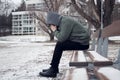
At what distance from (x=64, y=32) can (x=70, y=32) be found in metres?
0.16

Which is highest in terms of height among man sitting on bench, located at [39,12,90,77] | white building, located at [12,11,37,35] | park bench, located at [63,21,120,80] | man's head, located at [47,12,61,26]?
man's head, located at [47,12,61,26]

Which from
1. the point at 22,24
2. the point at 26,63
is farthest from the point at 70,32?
the point at 22,24

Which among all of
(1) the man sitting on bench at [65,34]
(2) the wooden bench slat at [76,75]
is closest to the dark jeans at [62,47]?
(1) the man sitting on bench at [65,34]

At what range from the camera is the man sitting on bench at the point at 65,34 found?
5.91 metres

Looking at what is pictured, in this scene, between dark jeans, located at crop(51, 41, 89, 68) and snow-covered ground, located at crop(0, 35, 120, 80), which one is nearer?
dark jeans, located at crop(51, 41, 89, 68)

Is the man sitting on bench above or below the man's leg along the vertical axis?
above

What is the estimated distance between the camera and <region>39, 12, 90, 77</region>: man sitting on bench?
591cm

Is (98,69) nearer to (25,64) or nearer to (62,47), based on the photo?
(62,47)

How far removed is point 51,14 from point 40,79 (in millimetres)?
1449

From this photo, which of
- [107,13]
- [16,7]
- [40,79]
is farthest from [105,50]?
[16,7]

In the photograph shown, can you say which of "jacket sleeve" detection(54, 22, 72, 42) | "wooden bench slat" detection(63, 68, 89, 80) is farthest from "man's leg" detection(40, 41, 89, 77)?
"wooden bench slat" detection(63, 68, 89, 80)

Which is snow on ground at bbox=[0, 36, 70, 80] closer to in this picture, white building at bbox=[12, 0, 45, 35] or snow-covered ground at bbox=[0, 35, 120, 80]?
snow-covered ground at bbox=[0, 35, 120, 80]

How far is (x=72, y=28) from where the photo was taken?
19.8 ft

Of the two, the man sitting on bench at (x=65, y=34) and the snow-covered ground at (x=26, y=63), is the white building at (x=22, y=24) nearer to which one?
the snow-covered ground at (x=26, y=63)
